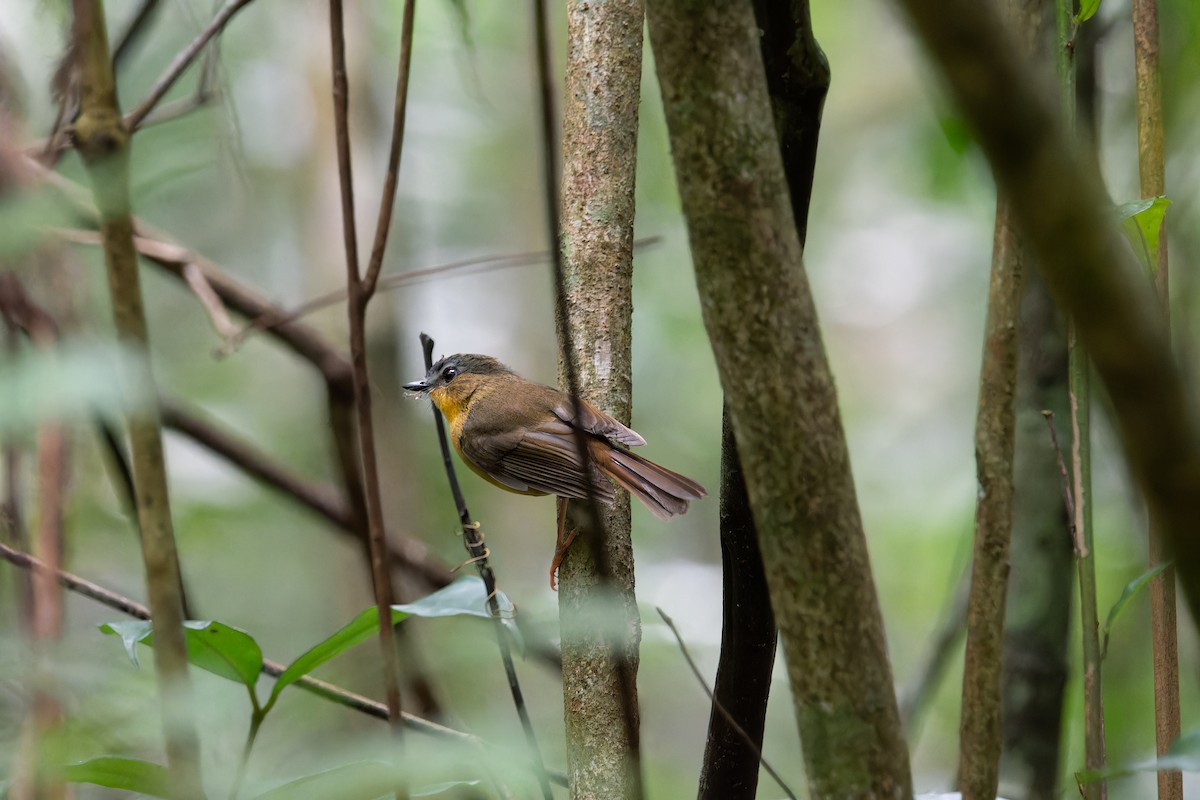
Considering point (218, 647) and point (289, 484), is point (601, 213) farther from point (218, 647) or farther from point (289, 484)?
point (289, 484)

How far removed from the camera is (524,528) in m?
8.70

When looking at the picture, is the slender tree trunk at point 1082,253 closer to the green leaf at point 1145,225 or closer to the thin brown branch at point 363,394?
the thin brown branch at point 363,394

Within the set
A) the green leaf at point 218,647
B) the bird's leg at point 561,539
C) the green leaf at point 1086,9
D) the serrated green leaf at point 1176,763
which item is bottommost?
the serrated green leaf at point 1176,763

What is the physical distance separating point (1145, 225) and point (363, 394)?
109cm

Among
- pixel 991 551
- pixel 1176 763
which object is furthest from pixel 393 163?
pixel 1176 763

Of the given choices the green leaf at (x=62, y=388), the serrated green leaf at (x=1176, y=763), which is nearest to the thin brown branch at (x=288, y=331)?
the green leaf at (x=62, y=388)

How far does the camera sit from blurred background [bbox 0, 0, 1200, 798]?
294 cm

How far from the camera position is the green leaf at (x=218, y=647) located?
4.83 ft

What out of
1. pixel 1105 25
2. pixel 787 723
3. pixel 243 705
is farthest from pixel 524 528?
pixel 243 705

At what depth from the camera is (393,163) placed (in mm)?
1363

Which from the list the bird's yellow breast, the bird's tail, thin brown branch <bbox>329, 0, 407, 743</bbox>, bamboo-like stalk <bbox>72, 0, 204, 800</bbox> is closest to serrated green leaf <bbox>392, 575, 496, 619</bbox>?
thin brown branch <bbox>329, 0, 407, 743</bbox>

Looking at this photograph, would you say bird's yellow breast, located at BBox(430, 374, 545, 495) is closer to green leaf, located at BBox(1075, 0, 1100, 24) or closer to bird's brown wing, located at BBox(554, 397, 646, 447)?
bird's brown wing, located at BBox(554, 397, 646, 447)

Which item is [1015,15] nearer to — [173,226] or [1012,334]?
[1012,334]

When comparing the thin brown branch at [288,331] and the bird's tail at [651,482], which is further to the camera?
the thin brown branch at [288,331]
